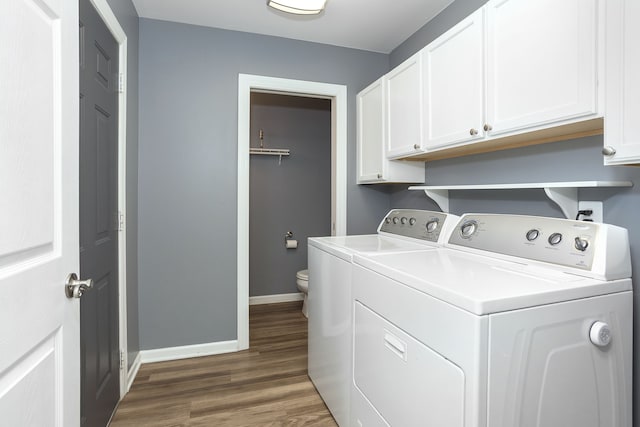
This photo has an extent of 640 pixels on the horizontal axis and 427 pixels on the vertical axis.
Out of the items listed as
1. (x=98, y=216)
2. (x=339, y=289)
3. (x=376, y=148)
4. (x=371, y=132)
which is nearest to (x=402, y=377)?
(x=339, y=289)

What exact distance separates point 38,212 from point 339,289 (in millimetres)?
1230

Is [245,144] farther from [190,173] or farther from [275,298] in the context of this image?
[275,298]

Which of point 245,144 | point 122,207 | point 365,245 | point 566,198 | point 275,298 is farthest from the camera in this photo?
point 275,298

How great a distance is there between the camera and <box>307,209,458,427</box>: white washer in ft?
5.20

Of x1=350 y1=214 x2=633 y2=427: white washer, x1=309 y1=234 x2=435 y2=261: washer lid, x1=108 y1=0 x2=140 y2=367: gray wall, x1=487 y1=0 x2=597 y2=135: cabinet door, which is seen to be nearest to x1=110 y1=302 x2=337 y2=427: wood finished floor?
x1=108 y1=0 x2=140 y2=367: gray wall

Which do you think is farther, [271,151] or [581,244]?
[271,151]

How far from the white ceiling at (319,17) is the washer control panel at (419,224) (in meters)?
1.34

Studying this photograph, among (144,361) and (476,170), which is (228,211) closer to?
(144,361)

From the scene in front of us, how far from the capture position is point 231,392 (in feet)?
6.48

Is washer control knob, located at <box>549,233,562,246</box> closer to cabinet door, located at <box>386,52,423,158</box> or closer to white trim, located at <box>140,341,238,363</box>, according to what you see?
cabinet door, located at <box>386,52,423,158</box>

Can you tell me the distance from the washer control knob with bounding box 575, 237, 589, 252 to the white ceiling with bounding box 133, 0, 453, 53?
1.71 m

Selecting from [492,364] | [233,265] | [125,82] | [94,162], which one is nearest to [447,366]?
[492,364]

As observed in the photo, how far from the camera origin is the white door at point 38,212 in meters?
0.64

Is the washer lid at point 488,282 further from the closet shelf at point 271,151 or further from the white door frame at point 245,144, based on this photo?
the closet shelf at point 271,151
